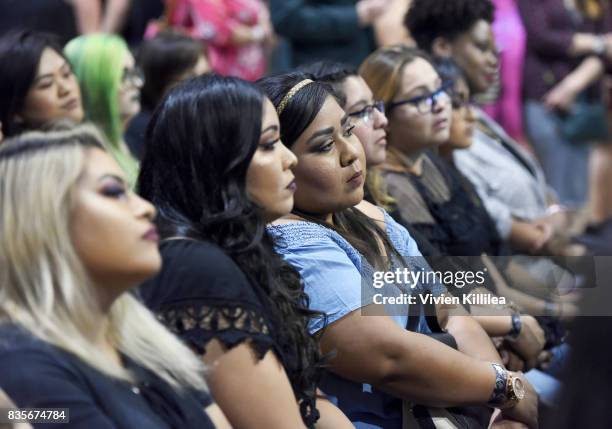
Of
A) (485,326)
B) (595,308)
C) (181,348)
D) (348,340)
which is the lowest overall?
(485,326)

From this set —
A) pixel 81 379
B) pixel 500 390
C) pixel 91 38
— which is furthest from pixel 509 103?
pixel 81 379

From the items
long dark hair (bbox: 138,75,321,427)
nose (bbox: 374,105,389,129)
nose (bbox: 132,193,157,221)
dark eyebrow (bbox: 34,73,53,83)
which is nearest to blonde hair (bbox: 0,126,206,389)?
nose (bbox: 132,193,157,221)

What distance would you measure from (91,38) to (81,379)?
326 cm

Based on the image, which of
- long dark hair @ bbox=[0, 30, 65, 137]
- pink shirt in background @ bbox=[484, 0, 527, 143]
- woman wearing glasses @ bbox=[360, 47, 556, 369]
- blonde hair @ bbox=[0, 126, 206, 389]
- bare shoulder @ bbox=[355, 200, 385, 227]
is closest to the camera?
blonde hair @ bbox=[0, 126, 206, 389]

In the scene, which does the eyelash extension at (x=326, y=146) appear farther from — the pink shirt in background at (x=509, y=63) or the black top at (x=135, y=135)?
the pink shirt in background at (x=509, y=63)

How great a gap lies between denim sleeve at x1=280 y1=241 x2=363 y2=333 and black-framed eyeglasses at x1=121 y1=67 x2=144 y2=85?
2.34m

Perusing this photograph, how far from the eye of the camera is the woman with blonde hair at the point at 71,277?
7.00 ft

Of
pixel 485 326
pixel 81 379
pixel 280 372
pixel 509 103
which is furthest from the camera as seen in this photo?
pixel 509 103

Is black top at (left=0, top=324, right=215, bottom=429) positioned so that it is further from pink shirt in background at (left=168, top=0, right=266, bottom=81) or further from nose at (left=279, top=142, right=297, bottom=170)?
pink shirt in background at (left=168, top=0, right=266, bottom=81)

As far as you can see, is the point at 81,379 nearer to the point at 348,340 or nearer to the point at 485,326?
the point at 348,340

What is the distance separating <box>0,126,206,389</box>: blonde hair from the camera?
7.23 feet

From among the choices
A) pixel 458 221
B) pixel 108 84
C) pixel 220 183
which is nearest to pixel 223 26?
pixel 108 84

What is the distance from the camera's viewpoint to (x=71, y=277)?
221 centimetres

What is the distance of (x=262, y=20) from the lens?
21.6 feet
